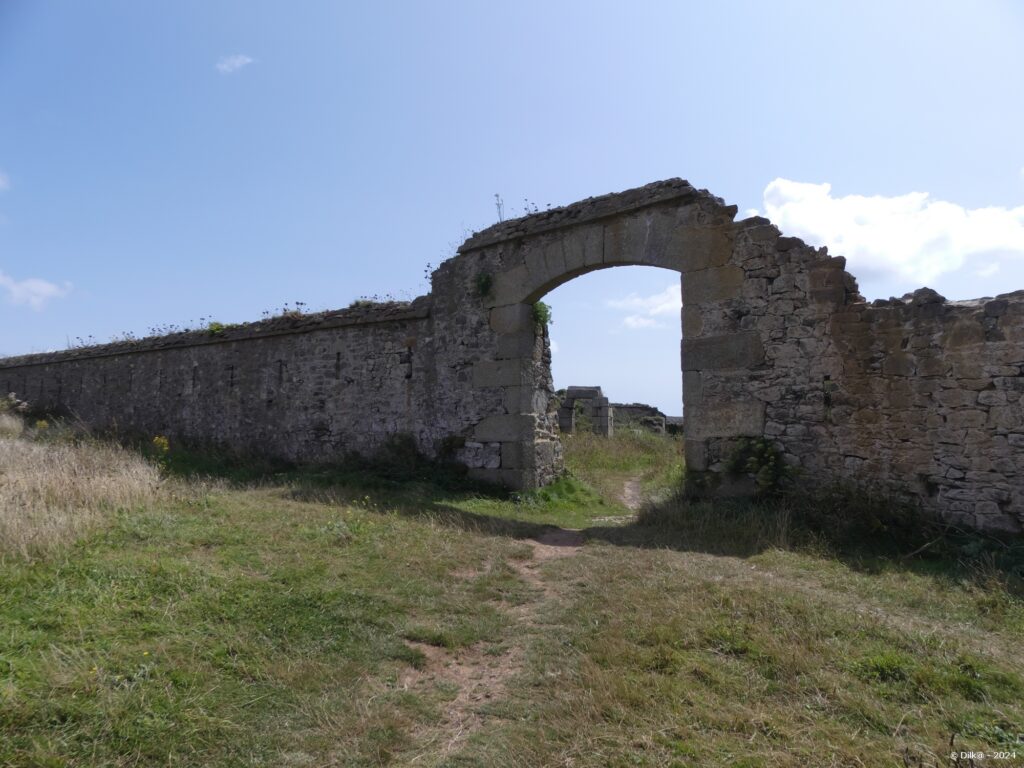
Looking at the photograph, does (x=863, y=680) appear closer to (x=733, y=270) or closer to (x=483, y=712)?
(x=483, y=712)

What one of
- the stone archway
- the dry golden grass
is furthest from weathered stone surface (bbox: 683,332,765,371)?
the dry golden grass

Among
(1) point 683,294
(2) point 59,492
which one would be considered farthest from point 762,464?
(2) point 59,492

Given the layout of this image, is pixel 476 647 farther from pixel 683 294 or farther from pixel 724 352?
pixel 683 294

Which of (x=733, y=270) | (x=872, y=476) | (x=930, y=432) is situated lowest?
(x=872, y=476)

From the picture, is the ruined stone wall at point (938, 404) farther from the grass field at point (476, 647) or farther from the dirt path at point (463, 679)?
the dirt path at point (463, 679)

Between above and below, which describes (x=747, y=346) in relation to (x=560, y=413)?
above

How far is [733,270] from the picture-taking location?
23.0ft

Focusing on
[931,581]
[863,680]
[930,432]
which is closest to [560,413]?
[930,432]

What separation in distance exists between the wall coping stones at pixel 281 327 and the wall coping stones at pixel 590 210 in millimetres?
1410

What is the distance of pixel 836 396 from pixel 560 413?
30.7 feet

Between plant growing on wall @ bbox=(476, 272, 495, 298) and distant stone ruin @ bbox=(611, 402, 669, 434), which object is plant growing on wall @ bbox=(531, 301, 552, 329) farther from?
distant stone ruin @ bbox=(611, 402, 669, 434)

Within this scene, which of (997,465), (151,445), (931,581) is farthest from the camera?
(151,445)

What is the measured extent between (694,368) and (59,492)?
20.7 feet

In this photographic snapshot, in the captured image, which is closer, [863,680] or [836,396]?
[863,680]
